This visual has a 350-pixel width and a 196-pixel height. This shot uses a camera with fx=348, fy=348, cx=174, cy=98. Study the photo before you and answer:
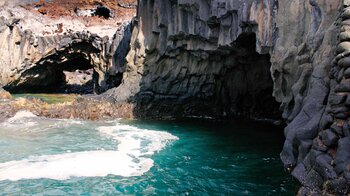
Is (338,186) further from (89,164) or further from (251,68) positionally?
(251,68)

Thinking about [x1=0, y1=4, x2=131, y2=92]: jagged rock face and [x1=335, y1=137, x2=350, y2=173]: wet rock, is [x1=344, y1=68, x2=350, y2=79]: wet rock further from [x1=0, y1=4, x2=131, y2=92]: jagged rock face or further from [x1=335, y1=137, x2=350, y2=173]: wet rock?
[x1=0, y1=4, x2=131, y2=92]: jagged rock face

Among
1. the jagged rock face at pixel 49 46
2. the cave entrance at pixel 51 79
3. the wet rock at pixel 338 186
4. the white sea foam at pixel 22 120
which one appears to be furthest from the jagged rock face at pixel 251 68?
the cave entrance at pixel 51 79

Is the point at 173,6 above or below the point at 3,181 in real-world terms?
above

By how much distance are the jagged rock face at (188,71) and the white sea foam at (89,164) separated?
30.3 ft

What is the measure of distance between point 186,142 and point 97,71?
83.6ft

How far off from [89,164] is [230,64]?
14.7 m

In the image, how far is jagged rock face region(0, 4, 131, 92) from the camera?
36781 mm

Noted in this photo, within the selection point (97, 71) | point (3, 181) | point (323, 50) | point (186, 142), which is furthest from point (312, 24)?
point (97, 71)

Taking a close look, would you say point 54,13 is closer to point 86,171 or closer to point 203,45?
point 203,45

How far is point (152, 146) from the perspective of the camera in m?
16.2

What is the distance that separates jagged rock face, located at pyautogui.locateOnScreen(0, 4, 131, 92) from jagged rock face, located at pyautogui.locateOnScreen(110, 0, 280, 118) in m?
6.99

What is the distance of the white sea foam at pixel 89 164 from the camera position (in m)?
11.6

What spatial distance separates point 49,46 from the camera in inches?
1502

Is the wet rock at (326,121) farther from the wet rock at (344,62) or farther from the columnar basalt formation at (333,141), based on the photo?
the wet rock at (344,62)
